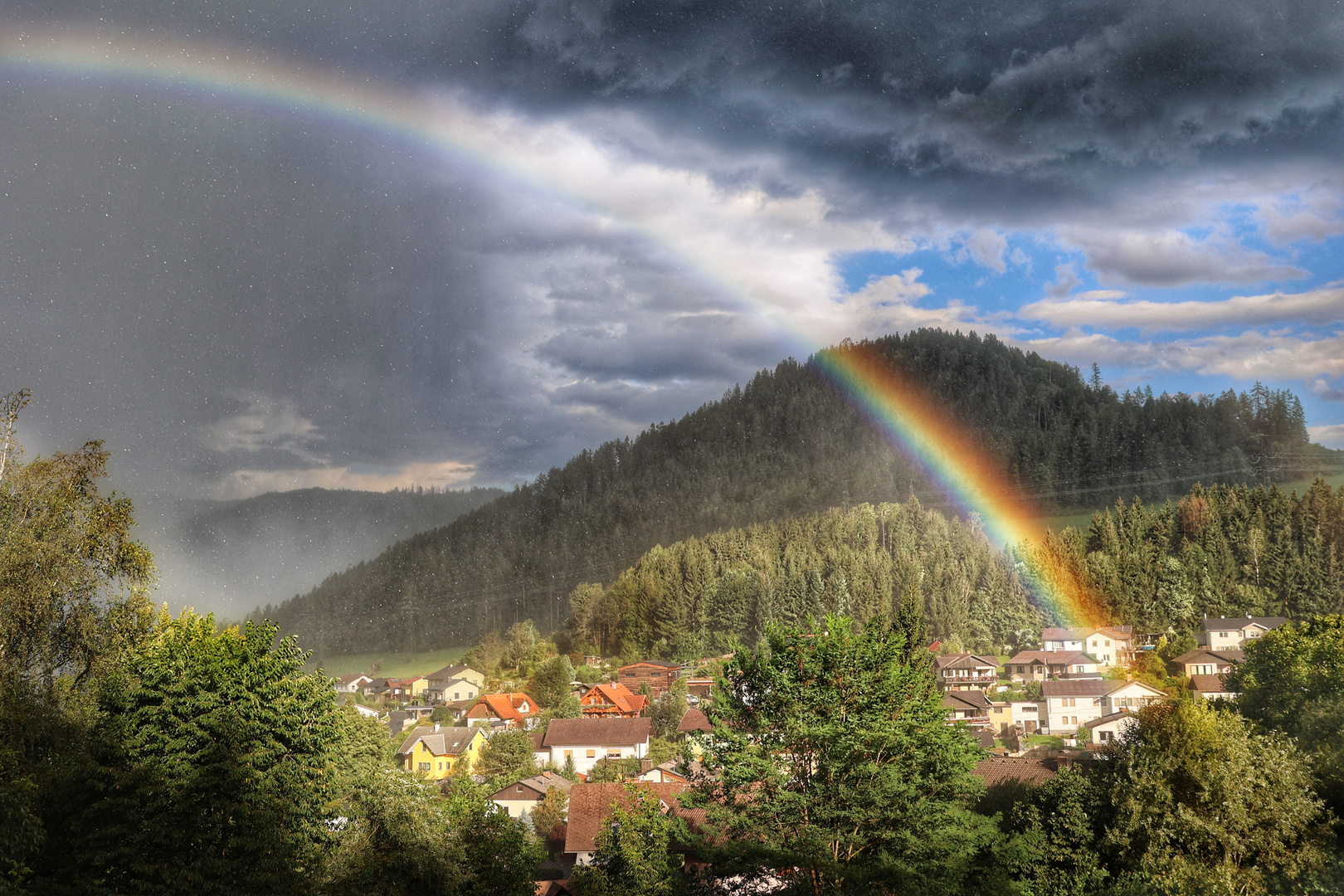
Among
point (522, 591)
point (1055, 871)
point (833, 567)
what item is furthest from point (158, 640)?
point (522, 591)

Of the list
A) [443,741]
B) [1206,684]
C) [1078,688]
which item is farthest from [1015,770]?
[443,741]

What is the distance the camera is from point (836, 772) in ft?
63.9

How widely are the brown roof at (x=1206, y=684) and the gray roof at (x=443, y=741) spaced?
141 ft

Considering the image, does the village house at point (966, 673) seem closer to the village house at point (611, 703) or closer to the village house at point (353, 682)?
the village house at point (611, 703)

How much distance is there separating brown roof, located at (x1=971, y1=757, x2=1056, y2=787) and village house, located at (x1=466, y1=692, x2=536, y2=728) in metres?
33.2

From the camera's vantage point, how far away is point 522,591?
130 meters

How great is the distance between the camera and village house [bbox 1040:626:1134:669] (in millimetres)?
65500

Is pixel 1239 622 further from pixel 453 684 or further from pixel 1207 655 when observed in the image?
pixel 453 684

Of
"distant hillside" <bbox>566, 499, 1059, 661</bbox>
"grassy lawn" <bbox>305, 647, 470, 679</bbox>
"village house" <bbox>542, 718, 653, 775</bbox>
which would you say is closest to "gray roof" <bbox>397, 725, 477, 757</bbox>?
"village house" <bbox>542, 718, 653, 775</bbox>

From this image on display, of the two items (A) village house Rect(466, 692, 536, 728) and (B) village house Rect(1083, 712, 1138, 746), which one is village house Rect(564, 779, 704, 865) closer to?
(B) village house Rect(1083, 712, 1138, 746)

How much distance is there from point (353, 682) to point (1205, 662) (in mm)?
77197

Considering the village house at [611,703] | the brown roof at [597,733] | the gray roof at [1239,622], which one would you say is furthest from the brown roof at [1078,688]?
the village house at [611,703]

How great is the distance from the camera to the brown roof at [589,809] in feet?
95.4

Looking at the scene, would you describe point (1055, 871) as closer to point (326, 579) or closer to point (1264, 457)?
point (1264, 457)
